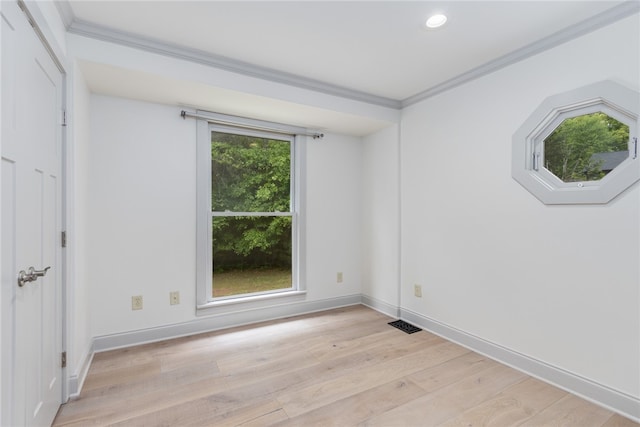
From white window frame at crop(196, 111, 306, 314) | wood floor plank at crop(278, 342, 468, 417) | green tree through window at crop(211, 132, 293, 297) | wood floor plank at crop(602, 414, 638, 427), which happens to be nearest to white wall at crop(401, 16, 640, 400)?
wood floor plank at crop(602, 414, 638, 427)

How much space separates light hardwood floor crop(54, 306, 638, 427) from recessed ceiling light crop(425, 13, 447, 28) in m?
2.34

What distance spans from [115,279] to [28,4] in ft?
6.42

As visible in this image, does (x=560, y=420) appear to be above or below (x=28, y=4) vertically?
below

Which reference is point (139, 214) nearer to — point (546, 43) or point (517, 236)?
point (517, 236)

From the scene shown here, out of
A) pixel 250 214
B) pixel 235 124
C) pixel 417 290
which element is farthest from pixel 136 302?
pixel 417 290

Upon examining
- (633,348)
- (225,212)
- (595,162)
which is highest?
(595,162)

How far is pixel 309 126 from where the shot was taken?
338 centimetres

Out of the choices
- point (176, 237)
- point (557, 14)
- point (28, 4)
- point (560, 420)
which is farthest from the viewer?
point (176, 237)

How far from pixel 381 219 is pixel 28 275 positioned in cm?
296

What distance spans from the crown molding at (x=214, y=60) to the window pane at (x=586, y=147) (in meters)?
1.56

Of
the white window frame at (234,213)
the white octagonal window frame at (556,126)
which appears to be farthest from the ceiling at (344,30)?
the white window frame at (234,213)

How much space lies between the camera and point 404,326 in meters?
3.06

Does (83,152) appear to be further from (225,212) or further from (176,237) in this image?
(225,212)

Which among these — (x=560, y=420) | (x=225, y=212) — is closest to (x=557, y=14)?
(x=560, y=420)
